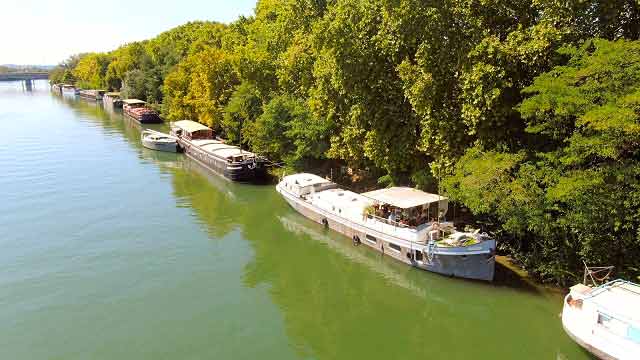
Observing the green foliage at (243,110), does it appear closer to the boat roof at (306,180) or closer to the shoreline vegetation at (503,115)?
the shoreline vegetation at (503,115)

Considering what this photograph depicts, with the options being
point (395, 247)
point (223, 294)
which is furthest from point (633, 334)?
point (223, 294)

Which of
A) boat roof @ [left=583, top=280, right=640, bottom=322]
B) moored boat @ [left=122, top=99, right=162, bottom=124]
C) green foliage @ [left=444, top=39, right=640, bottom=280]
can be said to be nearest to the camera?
boat roof @ [left=583, top=280, right=640, bottom=322]

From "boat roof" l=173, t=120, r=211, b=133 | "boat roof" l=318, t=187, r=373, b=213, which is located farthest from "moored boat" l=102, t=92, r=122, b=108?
"boat roof" l=318, t=187, r=373, b=213

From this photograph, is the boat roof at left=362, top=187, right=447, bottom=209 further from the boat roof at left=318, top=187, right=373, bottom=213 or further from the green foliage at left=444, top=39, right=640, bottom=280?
the green foliage at left=444, top=39, right=640, bottom=280

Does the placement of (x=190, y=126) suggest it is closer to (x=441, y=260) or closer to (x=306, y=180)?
(x=306, y=180)

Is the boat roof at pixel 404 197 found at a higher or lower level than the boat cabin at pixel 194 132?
lower

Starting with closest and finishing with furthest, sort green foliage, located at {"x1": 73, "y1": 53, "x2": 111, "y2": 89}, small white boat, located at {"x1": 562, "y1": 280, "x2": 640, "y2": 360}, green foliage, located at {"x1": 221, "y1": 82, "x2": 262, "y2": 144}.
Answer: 1. small white boat, located at {"x1": 562, "y1": 280, "x2": 640, "y2": 360}
2. green foliage, located at {"x1": 221, "y1": 82, "x2": 262, "y2": 144}
3. green foliage, located at {"x1": 73, "y1": 53, "x2": 111, "y2": 89}

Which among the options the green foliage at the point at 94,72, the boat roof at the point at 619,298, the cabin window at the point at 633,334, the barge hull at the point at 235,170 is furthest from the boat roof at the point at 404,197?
the green foliage at the point at 94,72
